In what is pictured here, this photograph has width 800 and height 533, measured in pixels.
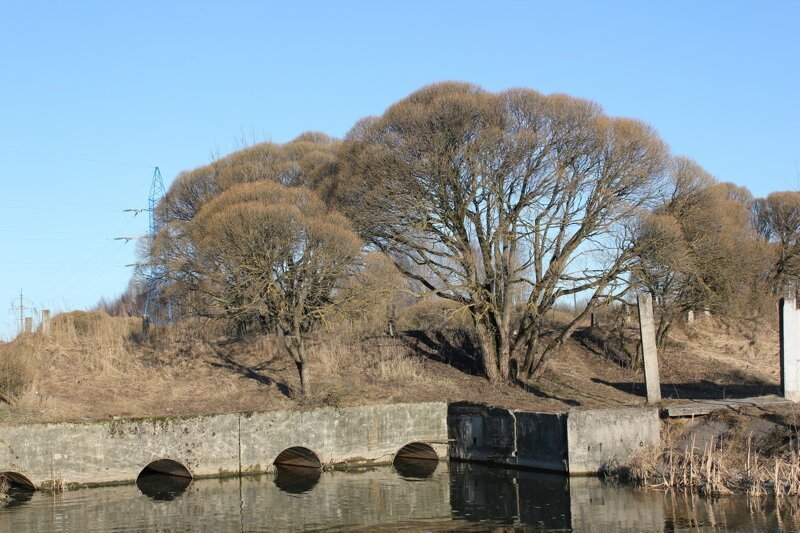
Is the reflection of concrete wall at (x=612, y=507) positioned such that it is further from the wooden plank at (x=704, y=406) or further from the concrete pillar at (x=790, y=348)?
the concrete pillar at (x=790, y=348)

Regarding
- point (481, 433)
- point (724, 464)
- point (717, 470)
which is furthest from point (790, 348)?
point (481, 433)

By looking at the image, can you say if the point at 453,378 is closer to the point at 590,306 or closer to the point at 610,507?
the point at 590,306

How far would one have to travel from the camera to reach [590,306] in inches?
1273

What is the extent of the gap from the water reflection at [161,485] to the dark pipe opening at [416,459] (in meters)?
5.62

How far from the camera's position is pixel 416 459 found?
1062 inches

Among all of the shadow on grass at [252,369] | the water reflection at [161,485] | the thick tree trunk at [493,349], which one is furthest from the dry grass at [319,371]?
the water reflection at [161,485]

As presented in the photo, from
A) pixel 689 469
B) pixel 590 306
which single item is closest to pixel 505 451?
pixel 689 469

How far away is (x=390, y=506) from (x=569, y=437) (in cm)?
479

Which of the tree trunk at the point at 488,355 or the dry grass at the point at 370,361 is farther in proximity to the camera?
the tree trunk at the point at 488,355

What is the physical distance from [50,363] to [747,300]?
25001 mm

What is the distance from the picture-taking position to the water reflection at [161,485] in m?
21.6

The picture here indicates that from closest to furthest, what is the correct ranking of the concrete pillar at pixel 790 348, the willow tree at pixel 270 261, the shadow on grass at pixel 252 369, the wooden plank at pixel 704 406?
the wooden plank at pixel 704 406 → the concrete pillar at pixel 790 348 → the willow tree at pixel 270 261 → the shadow on grass at pixel 252 369

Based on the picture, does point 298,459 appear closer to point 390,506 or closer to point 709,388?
point 390,506

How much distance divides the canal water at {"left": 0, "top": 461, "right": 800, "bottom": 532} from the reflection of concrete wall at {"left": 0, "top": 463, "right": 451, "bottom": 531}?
21 mm
